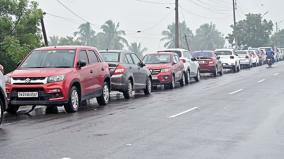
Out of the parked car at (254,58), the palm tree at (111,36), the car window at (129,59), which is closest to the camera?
the car window at (129,59)

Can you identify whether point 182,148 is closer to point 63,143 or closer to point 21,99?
point 63,143

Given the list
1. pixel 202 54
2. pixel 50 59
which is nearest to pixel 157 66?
pixel 50 59

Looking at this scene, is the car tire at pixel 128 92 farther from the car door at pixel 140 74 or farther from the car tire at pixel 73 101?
the car tire at pixel 73 101

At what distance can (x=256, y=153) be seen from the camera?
807 centimetres

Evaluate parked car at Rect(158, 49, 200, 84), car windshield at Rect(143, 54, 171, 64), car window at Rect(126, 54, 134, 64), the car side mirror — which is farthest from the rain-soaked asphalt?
parked car at Rect(158, 49, 200, 84)

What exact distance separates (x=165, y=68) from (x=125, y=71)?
5288mm

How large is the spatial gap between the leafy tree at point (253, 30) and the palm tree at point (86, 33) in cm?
2308

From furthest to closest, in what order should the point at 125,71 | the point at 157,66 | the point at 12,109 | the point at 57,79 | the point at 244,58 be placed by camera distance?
1. the point at 244,58
2. the point at 157,66
3. the point at 125,71
4. the point at 12,109
5. the point at 57,79

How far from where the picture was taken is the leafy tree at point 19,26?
23.7 m

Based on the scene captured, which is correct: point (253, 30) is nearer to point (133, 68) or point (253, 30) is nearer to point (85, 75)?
point (133, 68)

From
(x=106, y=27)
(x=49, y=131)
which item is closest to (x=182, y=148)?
(x=49, y=131)

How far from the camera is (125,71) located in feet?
61.2

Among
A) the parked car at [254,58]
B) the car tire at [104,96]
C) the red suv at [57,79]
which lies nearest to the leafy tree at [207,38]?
the parked car at [254,58]

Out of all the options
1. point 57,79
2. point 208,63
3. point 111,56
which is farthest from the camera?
point 208,63
